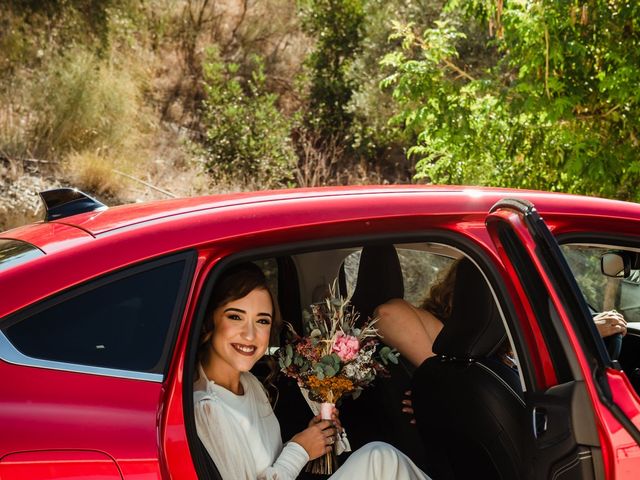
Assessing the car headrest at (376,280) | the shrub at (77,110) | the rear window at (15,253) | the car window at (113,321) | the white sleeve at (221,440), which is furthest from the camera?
the shrub at (77,110)

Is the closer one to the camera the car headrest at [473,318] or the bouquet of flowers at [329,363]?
the car headrest at [473,318]

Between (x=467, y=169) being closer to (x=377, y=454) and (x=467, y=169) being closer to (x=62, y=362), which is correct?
(x=377, y=454)

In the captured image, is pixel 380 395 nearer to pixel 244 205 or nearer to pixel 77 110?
pixel 244 205

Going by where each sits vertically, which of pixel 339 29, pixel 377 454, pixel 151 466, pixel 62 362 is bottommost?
pixel 377 454

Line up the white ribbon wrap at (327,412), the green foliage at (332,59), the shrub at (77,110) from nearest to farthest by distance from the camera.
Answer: the white ribbon wrap at (327,412), the shrub at (77,110), the green foliage at (332,59)

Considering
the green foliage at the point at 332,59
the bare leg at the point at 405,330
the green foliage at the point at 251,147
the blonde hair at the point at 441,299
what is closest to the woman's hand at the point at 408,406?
the bare leg at the point at 405,330

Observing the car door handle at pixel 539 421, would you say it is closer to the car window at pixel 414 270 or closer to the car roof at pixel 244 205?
the car roof at pixel 244 205

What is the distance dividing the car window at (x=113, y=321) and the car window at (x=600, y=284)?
1.50m

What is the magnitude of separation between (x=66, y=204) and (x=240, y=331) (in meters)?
0.65

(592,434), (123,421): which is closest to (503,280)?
(592,434)

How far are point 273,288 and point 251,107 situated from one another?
10.8 metres

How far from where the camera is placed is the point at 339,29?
17.7 m

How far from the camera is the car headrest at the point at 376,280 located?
11.7 ft

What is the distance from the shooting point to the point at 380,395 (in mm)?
3670
